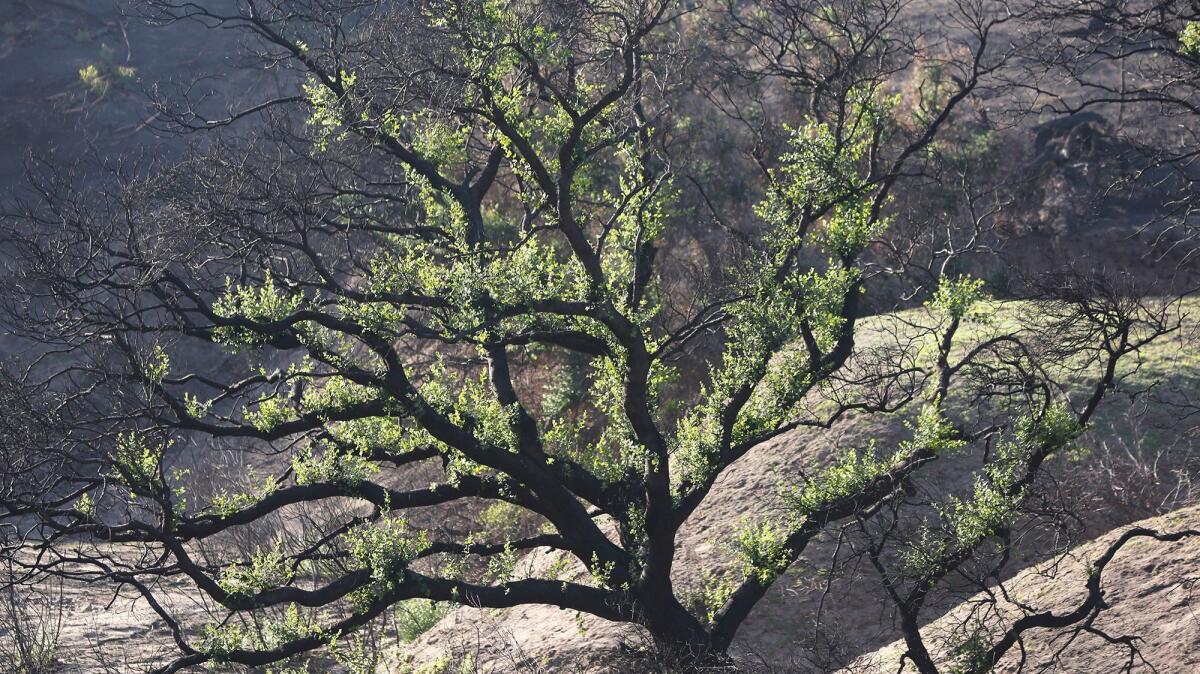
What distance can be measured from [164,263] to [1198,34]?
9.05 meters

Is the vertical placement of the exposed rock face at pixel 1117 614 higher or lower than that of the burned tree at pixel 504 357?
lower

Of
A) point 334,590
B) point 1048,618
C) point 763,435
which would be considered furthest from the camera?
point 763,435

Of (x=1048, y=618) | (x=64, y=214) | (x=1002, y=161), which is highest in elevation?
(x=1002, y=161)

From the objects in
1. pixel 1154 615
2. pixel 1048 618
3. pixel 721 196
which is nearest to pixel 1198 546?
pixel 1154 615

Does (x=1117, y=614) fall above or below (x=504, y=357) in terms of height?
below

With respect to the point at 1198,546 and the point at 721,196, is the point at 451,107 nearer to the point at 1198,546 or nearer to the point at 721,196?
the point at 1198,546

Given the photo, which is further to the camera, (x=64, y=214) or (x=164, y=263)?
(x=64, y=214)

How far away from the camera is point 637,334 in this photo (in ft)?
34.4

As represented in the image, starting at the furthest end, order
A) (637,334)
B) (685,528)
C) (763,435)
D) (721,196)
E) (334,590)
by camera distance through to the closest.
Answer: (721,196)
(685,528)
(763,435)
(637,334)
(334,590)

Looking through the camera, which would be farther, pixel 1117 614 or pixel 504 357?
pixel 504 357

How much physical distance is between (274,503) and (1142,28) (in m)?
8.77

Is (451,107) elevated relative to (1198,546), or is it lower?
elevated

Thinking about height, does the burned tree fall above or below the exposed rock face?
above

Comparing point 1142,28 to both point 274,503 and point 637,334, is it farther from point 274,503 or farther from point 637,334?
point 274,503
